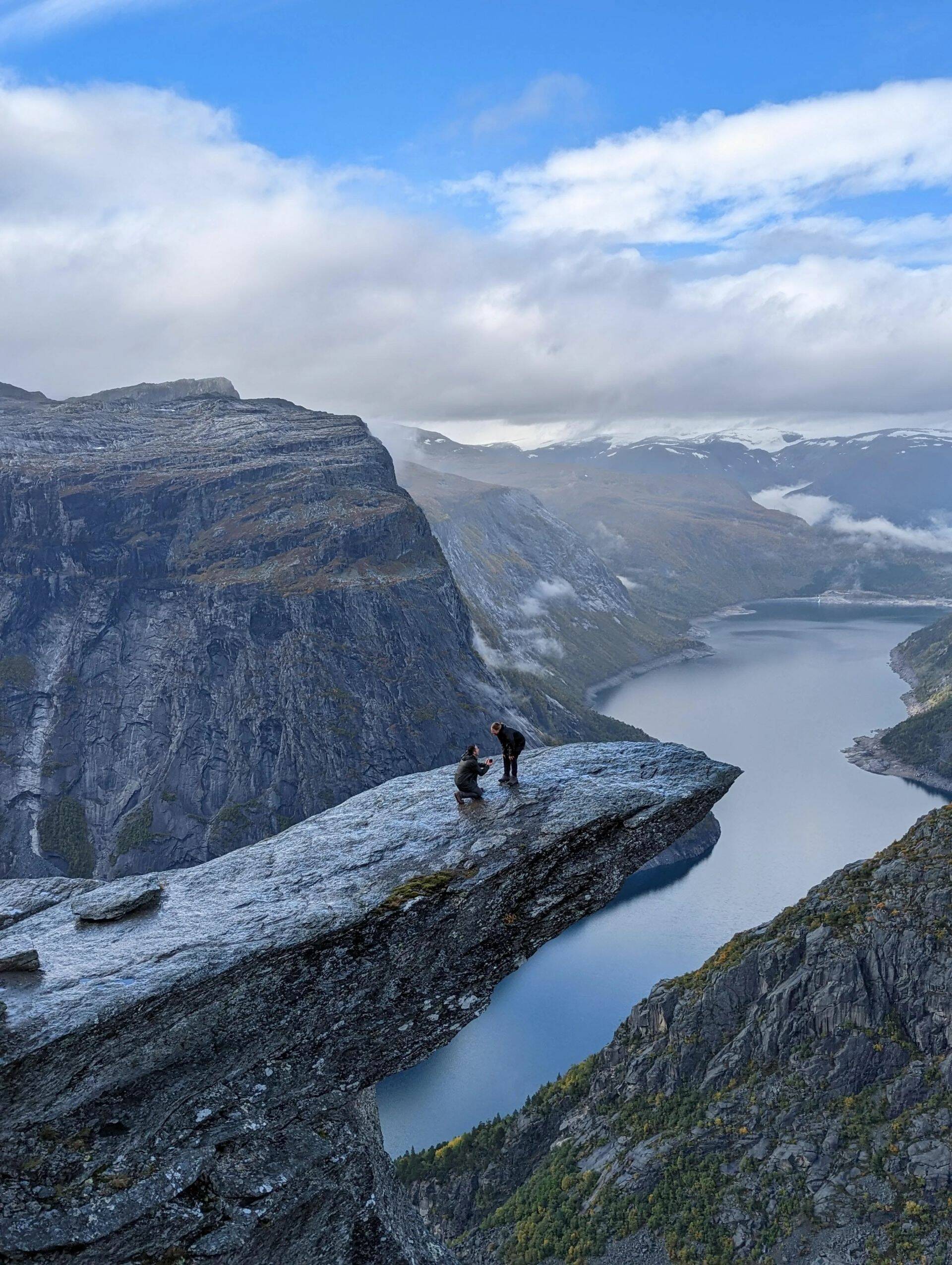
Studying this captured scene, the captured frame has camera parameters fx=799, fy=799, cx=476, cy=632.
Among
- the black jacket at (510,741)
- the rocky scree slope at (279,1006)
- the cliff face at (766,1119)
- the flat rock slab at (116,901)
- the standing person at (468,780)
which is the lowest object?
the cliff face at (766,1119)

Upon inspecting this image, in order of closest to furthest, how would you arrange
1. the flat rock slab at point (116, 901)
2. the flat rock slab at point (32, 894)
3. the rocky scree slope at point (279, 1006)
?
1. the rocky scree slope at point (279, 1006)
2. the flat rock slab at point (116, 901)
3. the flat rock slab at point (32, 894)

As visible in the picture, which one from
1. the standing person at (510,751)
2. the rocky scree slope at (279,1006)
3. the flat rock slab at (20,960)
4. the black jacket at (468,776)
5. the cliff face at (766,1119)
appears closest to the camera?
the rocky scree slope at (279,1006)

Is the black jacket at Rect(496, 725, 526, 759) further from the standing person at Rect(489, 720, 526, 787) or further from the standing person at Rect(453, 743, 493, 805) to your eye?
the standing person at Rect(453, 743, 493, 805)

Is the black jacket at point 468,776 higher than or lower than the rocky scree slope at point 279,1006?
higher

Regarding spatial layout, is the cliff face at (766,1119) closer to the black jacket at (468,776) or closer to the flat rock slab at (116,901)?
the black jacket at (468,776)

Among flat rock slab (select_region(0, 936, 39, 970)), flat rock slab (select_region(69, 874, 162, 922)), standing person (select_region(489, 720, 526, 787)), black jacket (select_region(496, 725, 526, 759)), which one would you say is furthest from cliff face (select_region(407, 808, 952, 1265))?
flat rock slab (select_region(0, 936, 39, 970))

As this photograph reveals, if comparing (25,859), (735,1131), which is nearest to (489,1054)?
(735,1131)

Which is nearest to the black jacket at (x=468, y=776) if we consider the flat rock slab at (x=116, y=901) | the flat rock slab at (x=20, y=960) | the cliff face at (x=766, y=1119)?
the flat rock slab at (x=116, y=901)
